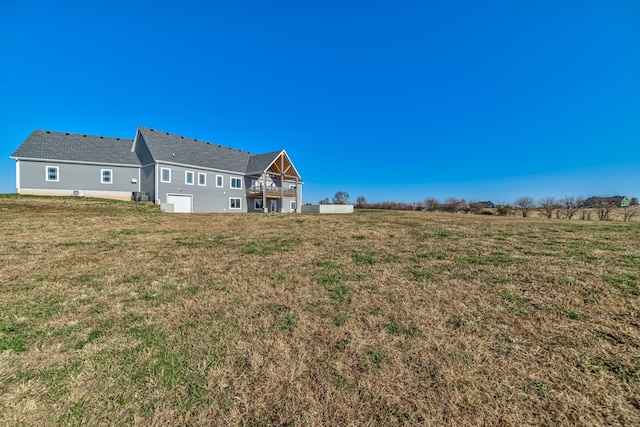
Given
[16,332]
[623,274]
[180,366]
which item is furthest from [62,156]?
[623,274]

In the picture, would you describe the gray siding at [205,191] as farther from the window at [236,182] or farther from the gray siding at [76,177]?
the gray siding at [76,177]

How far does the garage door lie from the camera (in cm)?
2181

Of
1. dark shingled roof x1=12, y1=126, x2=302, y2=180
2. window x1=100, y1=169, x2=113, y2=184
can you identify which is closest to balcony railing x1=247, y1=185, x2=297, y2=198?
dark shingled roof x1=12, y1=126, x2=302, y2=180

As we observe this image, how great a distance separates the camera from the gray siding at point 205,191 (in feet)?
70.8

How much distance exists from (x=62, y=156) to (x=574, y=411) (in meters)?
30.5

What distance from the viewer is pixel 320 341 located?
2840 millimetres

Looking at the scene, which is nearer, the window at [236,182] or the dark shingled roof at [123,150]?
the dark shingled roof at [123,150]

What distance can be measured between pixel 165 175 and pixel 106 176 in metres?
5.33

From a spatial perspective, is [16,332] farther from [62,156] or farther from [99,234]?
[62,156]

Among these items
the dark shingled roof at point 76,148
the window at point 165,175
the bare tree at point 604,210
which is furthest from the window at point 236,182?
the bare tree at point 604,210

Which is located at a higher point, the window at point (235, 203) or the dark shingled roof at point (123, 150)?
the dark shingled roof at point (123, 150)

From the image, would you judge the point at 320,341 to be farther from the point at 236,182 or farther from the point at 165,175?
the point at 236,182

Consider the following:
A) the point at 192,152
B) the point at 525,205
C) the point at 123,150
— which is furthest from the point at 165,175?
the point at 525,205

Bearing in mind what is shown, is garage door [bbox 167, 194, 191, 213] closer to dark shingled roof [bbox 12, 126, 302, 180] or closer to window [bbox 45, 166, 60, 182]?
dark shingled roof [bbox 12, 126, 302, 180]
